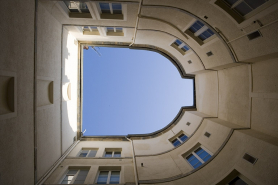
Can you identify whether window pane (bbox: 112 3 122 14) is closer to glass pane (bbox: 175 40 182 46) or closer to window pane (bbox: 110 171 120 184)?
glass pane (bbox: 175 40 182 46)

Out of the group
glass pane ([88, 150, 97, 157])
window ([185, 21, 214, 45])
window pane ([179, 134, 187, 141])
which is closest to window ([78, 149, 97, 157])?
glass pane ([88, 150, 97, 157])

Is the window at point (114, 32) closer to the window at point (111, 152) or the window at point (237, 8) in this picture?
the window at point (237, 8)

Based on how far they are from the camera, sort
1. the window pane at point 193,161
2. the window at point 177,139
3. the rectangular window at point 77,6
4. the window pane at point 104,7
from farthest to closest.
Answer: the window at point 177,139 < the rectangular window at point 77,6 < the window pane at point 104,7 < the window pane at point 193,161

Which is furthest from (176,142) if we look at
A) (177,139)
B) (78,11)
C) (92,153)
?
(78,11)

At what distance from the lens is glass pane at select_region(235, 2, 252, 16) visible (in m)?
7.16

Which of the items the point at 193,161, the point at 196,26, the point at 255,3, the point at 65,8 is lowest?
the point at 193,161

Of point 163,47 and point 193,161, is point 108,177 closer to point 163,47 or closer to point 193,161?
point 193,161

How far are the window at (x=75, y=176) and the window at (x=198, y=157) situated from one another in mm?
7462

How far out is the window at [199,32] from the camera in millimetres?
10165

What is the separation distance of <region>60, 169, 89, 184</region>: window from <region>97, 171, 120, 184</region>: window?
102 centimetres

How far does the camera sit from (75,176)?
10516 mm

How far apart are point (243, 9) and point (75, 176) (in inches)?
530

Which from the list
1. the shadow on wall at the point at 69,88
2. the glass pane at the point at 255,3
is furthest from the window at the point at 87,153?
the glass pane at the point at 255,3

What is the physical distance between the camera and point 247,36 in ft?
25.7
